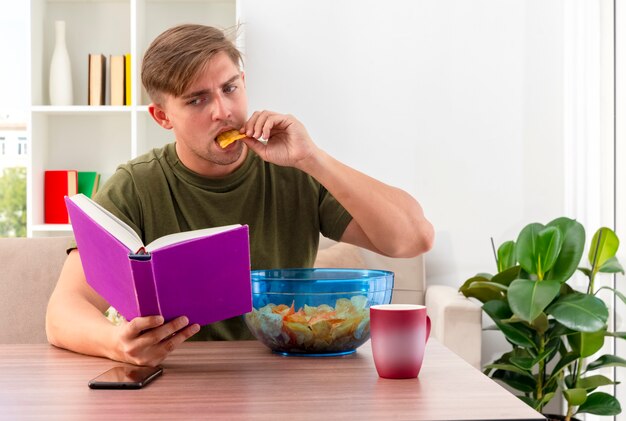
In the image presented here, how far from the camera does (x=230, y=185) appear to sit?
175cm

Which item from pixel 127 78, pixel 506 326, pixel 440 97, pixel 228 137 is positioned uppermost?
pixel 127 78

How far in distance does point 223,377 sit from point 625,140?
95.1 inches

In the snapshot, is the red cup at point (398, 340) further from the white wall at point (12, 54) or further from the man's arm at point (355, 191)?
the white wall at point (12, 54)

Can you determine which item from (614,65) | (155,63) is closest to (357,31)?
(614,65)

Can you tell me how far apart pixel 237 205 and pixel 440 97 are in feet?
6.58

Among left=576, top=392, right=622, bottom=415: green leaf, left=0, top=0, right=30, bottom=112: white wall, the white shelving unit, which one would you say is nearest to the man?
left=576, top=392, right=622, bottom=415: green leaf

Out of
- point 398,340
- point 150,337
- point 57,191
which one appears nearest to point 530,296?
point 398,340

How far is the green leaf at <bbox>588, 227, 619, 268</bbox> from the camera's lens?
2875 millimetres

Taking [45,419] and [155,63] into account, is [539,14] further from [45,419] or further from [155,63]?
[45,419]

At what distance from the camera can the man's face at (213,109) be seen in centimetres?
161

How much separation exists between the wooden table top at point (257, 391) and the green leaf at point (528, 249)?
5.17 ft

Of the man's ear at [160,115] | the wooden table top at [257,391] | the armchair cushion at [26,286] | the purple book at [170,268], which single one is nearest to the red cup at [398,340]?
the wooden table top at [257,391]

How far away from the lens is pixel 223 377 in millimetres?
1103

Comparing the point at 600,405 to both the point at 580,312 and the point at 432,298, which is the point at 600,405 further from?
the point at 432,298
